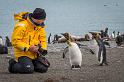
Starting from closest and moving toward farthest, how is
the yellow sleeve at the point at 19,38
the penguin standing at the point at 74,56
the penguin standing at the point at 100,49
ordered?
the yellow sleeve at the point at 19,38
the penguin standing at the point at 74,56
the penguin standing at the point at 100,49

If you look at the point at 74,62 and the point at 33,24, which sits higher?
the point at 33,24

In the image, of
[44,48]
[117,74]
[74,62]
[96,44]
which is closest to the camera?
[117,74]

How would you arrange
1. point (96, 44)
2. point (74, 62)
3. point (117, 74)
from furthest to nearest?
point (96, 44)
point (74, 62)
point (117, 74)

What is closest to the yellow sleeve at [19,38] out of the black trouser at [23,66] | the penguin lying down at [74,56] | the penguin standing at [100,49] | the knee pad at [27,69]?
the black trouser at [23,66]

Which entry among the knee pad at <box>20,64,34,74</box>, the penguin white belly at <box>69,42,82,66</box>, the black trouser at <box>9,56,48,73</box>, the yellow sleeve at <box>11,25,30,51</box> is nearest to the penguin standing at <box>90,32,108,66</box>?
the penguin white belly at <box>69,42,82,66</box>

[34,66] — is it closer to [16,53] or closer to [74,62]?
[16,53]

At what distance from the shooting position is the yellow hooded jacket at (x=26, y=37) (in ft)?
32.3

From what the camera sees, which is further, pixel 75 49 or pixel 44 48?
pixel 75 49

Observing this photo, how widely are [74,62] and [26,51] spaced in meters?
2.00

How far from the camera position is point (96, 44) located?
13320 millimetres

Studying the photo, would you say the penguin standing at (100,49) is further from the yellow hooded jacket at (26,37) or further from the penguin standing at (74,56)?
the yellow hooded jacket at (26,37)

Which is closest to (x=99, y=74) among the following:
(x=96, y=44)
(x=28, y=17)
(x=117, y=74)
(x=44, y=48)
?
(x=117, y=74)

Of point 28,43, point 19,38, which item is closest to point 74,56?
point 28,43

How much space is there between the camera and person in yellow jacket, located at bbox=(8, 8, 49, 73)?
985 centimetres
